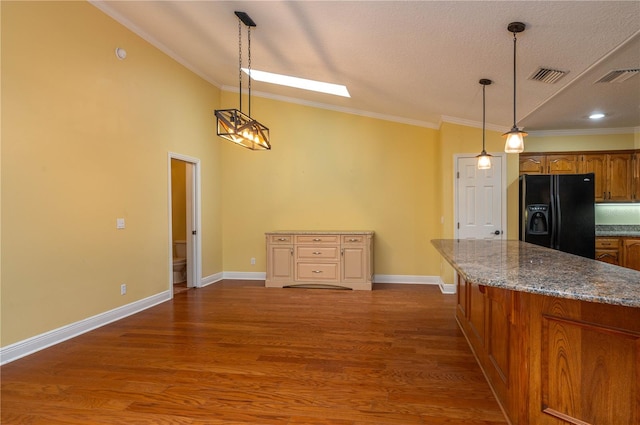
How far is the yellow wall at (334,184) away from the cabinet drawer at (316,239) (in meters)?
0.57

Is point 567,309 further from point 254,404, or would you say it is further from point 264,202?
point 264,202

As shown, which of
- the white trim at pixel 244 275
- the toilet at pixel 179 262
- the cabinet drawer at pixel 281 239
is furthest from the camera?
the white trim at pixel 244 275

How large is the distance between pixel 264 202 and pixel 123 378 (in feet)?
12.6

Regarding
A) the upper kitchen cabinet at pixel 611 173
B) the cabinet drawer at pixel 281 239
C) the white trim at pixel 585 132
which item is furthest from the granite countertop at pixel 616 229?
the cabinet drawer at pixel 281 239

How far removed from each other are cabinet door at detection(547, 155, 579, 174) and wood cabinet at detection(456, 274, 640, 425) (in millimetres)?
4234

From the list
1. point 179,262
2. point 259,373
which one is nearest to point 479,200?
point 259,373

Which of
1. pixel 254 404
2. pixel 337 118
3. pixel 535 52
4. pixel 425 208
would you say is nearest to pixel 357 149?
pixel 337 118

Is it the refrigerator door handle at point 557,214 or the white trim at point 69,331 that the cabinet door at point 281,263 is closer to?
the white trim at point 69,331

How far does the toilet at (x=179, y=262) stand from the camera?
5777mm

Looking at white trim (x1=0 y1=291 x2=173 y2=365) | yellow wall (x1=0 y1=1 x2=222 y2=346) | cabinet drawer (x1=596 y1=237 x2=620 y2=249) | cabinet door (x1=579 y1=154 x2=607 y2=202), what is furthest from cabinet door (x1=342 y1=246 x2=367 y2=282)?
cabinet door (x1=579 y1=154 x2=607 y2=202)

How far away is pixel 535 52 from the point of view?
2.69m

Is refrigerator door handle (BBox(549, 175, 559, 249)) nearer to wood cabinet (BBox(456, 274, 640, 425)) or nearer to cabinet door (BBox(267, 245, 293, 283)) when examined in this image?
wood cabinet (BBox(456, 274, 640, 425))

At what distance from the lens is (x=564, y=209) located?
15.2 ft

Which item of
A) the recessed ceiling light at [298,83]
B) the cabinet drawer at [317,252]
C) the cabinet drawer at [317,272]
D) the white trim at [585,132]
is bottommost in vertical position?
the cabinet drawer at [317,272]
